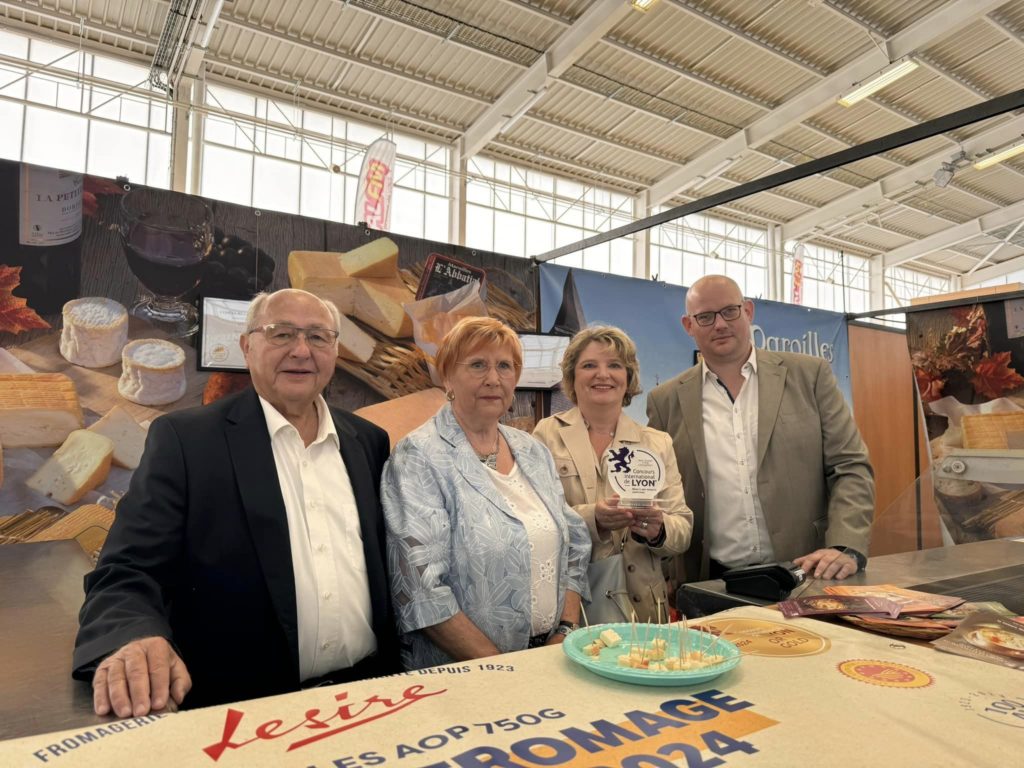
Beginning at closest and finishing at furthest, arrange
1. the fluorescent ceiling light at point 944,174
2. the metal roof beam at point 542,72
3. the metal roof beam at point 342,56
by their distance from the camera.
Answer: the metal roof beam at point 542,72, the metal roof beam at point 342,56, the fluorescent ceiling light at point 944,174

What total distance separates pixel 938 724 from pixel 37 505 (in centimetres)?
342

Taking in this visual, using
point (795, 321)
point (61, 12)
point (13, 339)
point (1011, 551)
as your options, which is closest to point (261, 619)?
point (13, 339)

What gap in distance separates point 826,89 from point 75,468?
12378 mm

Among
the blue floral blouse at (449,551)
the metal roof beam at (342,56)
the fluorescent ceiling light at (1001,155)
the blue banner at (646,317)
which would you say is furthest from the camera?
the fluorescent ceiling light at (1001,155)

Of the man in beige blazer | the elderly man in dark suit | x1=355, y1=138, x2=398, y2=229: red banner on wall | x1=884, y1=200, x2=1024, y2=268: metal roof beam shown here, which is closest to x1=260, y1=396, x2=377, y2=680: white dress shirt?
the elderly man in dark suit

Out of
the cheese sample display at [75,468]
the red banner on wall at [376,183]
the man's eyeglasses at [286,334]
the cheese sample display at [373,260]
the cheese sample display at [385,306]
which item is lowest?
the cheese sample display at [75,468]

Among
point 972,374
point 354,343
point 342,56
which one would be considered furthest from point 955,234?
point 354,343

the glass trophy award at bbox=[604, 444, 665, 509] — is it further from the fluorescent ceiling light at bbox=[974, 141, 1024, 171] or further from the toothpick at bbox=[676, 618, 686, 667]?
the fluorescent ceiling light at bbox=[974, 141, 1024, 171]

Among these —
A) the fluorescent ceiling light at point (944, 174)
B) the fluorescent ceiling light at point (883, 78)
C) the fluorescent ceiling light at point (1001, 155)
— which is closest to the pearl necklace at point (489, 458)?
the fluorescent ceiling light at point (883, 78)

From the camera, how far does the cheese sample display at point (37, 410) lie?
291 centimetres

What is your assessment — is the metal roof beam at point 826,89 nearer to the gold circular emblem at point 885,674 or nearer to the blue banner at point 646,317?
the blue banner at point 646,317

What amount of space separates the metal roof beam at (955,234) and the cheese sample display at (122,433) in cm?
2160

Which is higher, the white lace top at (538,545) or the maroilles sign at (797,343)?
the maroilles sign at (797,343)

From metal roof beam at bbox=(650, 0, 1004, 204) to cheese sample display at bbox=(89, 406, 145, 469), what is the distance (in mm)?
11552
